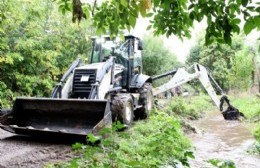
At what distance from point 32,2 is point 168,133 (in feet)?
26.4

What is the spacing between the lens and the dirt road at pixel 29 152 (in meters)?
5.02

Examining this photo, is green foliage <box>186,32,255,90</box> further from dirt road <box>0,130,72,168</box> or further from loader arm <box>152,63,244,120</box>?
dirt road <box>0,130,72,168</box>

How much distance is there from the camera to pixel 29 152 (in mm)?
5582

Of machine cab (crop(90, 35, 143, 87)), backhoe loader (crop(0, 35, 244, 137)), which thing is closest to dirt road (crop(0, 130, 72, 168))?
backhoe loader (crop(0, 35, 244, 137))

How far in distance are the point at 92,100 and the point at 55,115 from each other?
3.28ft

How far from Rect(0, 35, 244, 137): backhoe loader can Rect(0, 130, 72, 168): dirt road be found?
22 centimetres

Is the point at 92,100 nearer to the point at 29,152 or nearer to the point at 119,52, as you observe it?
the point at 29,152

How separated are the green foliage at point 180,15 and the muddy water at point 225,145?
2277mm

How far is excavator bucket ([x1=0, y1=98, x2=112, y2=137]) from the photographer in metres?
6.62

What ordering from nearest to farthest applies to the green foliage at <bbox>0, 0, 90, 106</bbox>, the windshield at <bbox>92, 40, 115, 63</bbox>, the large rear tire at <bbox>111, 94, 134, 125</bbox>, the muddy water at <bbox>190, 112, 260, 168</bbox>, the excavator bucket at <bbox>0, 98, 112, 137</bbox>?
1. the muddy water at <bbox>190, 112, 260, 168</bbox>
2. the excavator bucket at <bbox>0, 98, 112, 137</bbox>
3. the large rear tire at <bbox>111, 94, 134, 125</bbox>
4. the windshield at <bbox>92, 40, 115, 63</bbox>
5. the green foliage at <bbox>0, 0, 90, 106</bbox>

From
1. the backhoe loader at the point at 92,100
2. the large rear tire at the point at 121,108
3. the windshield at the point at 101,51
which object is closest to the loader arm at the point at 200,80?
the backhoe loader at the point at 92,100

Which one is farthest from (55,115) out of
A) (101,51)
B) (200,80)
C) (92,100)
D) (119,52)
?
(200,80)

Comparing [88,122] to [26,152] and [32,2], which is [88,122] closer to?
[26,152]

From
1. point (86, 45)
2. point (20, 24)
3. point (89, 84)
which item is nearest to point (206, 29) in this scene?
point (89, 84)
